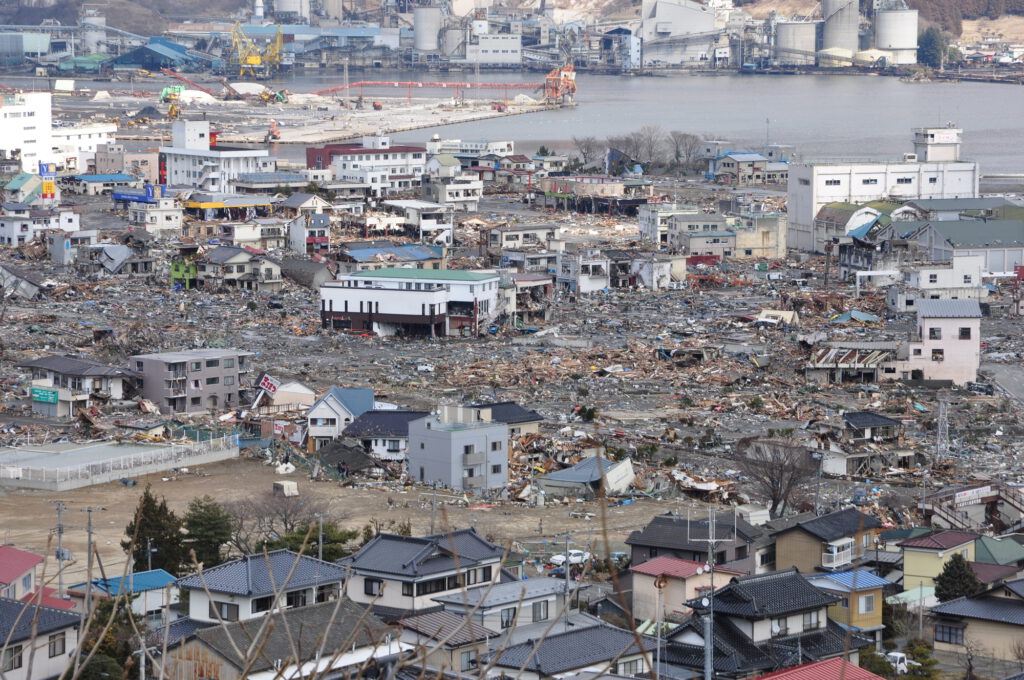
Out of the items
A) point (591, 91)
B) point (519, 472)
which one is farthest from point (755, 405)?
point (591, 91)

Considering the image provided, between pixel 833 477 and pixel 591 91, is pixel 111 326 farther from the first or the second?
pixel 591 91

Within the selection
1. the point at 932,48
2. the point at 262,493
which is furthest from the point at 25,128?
the point at 932,48

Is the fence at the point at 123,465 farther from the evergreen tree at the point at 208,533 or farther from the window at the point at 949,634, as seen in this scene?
the window at the point at 949,634

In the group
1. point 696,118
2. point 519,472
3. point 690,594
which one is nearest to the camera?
point 690,594

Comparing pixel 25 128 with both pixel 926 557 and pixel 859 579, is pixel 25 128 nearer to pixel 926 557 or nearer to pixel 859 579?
pixel 926 557

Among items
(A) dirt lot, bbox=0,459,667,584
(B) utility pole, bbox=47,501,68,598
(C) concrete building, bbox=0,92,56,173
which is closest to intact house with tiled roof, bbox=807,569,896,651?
(A) dirt lot, bbox=0,459,667,584

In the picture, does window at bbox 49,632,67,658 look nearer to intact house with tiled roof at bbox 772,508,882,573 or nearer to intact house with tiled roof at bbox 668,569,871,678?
intact house with tiled roof at bbox 668,569,871,678
